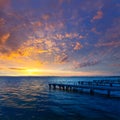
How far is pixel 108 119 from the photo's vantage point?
19109 mm

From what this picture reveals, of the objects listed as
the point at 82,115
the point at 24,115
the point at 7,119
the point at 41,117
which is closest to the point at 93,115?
the point at 82,115

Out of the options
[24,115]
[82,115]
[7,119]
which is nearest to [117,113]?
[82,115]

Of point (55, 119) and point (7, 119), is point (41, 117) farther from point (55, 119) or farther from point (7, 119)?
point (7, 119)

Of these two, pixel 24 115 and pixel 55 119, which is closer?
pixel 55 119

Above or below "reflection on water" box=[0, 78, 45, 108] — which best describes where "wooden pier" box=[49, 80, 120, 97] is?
above

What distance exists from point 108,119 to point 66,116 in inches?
196

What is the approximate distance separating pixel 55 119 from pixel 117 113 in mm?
8293

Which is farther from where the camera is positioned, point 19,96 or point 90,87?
point 90,87

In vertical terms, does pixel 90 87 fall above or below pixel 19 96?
above

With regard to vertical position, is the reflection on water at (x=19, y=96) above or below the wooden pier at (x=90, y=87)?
below

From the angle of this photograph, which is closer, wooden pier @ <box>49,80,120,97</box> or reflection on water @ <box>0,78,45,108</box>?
reflection on water @ <box>0,78,45,108</box>

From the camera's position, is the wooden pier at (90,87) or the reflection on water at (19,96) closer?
the reflection on water at (19,96)

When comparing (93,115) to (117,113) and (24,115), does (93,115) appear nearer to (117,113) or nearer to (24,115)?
(117,113)

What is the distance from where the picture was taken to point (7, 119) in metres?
19.4
